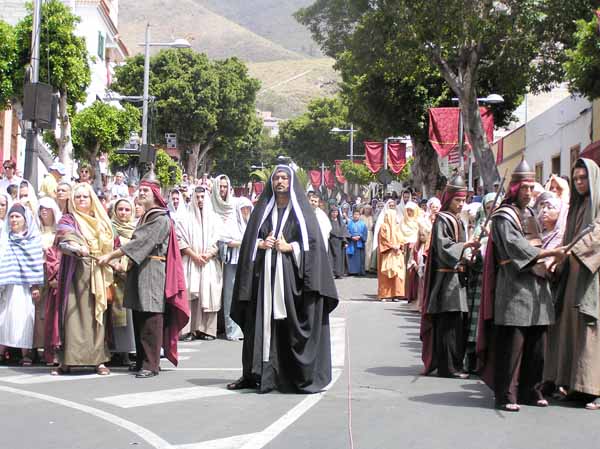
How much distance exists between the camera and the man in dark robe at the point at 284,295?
30.3 feet

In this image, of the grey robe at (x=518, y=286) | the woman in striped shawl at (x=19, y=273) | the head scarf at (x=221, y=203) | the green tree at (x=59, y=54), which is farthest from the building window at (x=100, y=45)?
the grey robe at (x=518, y=286)

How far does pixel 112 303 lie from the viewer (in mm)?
10703

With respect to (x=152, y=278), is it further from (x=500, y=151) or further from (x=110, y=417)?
(x=500, y=151)

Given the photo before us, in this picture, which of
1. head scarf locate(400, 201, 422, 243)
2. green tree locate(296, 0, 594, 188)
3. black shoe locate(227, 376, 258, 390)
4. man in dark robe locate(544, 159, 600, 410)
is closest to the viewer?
man in dark robe locate(544, 159, 600, 410)

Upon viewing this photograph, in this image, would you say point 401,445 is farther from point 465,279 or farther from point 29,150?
point 29,150

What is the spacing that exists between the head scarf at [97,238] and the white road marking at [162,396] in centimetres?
145

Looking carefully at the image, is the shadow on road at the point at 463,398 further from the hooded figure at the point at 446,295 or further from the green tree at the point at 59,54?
the green tree at the point at 59,54

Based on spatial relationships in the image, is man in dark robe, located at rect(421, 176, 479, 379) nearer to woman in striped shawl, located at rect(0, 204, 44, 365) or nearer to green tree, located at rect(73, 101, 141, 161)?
woman in striped shawl, located at rect(0, 204, 44, 365)

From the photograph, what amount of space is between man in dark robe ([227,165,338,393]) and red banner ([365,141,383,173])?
41566 mm

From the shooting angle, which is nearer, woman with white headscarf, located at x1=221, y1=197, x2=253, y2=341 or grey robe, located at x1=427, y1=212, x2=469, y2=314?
grey robe, located at x1=427, y1=212, x2=469, y2=314

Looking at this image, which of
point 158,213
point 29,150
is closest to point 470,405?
point 158,213

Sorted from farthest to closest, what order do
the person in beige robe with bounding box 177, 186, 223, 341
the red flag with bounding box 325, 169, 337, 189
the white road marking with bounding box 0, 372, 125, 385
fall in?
the red flag with bounding box 325, 169, 337, 189
the person in beige robe with bounding box 177, 186, 223, 341
the white road marking with bounding box 0, 372, 125, 385

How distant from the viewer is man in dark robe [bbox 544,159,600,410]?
848cm

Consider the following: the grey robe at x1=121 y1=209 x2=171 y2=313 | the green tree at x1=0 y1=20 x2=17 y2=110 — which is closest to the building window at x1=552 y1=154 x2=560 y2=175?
the green tree at x1=0 y1=20 x2=17 y2=110
